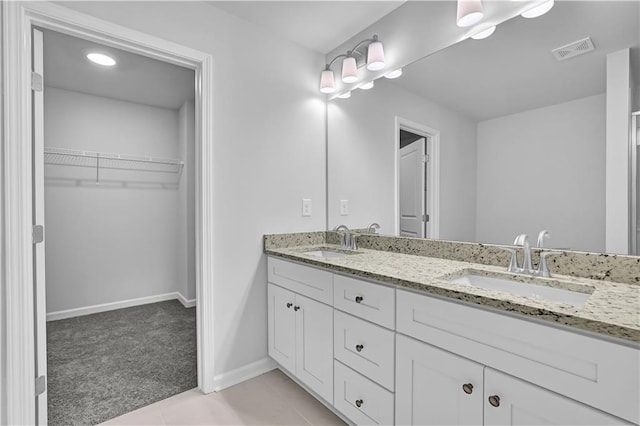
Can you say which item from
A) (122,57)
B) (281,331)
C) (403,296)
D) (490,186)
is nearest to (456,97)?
(490,186)

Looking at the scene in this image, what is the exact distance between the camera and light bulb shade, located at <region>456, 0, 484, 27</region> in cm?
148

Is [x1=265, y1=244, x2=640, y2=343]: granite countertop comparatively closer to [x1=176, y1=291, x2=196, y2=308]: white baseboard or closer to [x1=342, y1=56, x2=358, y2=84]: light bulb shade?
[x1=342, y1=56, x2=358, y2=84]: light bulb shade

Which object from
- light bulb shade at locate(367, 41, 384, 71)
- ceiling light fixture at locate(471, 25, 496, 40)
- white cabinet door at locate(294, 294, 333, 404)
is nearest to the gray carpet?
white cabinet door at locate(294, 294, 333, 404)

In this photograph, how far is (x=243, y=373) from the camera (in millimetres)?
2062

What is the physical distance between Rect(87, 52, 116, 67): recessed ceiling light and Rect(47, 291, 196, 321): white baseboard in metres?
2.43

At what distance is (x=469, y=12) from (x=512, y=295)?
1323 millimetres

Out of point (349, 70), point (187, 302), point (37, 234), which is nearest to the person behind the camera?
point (37, 234)

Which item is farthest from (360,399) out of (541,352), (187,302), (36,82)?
(187,302)

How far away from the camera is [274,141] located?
→ 2193mm

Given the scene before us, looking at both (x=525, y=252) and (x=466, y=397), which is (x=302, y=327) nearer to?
(x=466, y=397)

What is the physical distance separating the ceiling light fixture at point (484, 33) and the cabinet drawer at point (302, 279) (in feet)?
4.61

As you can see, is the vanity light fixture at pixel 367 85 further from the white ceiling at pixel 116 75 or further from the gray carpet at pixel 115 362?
the gray carpet at pixel 115 362

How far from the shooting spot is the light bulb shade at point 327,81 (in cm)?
232

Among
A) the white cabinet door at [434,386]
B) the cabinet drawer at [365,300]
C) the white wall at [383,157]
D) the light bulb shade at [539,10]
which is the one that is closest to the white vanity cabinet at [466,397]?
the white cabinet door at [434,386]
